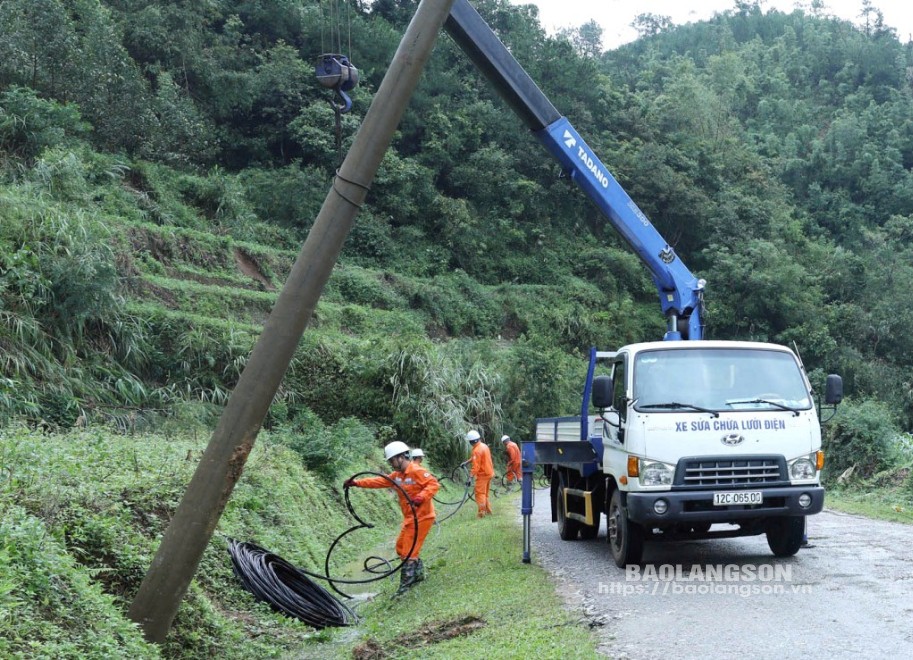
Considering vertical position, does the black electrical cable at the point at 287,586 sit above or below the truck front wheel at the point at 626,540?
below

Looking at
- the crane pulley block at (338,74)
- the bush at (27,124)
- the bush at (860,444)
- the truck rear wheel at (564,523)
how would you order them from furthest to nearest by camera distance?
the bush at (27,124)
the bush at (860,444)
the truck rear wheel at (564,523)
the crane pulley block at (338,74)

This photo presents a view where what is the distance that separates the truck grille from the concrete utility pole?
422 cm

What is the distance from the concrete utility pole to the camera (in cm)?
756

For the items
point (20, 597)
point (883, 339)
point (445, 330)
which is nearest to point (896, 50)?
point (883, 339)

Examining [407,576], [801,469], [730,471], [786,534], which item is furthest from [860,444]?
[407,576]

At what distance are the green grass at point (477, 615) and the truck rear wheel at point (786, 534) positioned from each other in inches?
103

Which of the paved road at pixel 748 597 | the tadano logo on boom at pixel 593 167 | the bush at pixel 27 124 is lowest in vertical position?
the paved road at pixel 748 597

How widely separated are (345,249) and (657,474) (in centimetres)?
3529

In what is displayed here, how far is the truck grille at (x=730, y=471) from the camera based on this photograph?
9.52m

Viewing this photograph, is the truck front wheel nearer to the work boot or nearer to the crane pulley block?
the work boot

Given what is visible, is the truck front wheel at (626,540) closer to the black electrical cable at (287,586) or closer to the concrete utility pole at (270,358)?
the black electrical cable at (287,586)

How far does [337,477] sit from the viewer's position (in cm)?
1842

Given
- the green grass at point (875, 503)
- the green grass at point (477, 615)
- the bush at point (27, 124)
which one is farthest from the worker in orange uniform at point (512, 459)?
the bush at point (27, 124)

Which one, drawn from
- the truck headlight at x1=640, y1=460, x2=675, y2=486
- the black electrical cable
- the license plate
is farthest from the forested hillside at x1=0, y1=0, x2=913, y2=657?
the license plate
